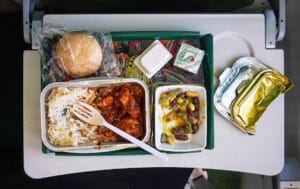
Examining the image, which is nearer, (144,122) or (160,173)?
(144,122)

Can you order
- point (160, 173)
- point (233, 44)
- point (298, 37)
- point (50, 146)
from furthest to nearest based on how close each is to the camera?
point (298, 37) → point (160, 173) → point (233, 44) → point (50, 146)

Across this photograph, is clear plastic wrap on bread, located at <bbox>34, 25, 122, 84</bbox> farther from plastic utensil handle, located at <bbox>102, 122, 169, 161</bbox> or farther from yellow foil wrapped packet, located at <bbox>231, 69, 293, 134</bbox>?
yellow foil wrapped packet, located at <bbox>231, 69, 293, 134</bbox>

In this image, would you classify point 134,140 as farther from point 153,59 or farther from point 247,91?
point 247,91

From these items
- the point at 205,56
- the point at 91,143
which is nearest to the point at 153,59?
the point at 205,56

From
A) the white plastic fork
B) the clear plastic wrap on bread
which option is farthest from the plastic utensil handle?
the clear plastic wrap on bread

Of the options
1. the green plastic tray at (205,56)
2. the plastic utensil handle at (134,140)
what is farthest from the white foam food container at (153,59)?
the plastic utensil handle at (134,140)

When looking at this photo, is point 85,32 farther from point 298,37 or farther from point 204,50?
point 298,37

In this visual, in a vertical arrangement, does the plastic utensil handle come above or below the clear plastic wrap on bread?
below
